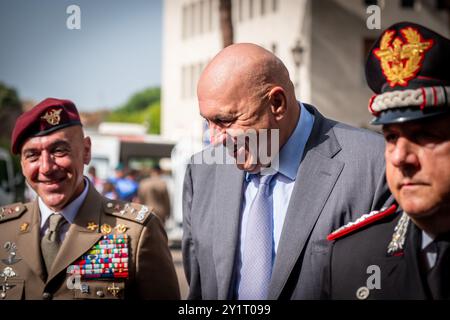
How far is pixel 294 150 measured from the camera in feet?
10.7

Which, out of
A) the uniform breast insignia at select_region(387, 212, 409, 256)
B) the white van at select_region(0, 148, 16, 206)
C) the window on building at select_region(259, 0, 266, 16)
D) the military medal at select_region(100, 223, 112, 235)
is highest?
the window on building at select_region(259, 0, 266, 16)

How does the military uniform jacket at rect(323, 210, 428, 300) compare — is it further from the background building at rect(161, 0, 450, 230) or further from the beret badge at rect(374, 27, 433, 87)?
the background building at rect(161, 0, 450, 230)

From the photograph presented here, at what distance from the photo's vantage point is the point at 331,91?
27016 millimetres

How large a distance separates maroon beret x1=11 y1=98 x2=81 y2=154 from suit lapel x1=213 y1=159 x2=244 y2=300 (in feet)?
2.75

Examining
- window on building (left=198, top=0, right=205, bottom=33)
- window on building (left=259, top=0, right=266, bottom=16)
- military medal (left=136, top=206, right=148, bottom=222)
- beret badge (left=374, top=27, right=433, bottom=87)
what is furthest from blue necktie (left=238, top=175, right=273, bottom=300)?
window on building (left=198, top=0, right=205, bottom=33)

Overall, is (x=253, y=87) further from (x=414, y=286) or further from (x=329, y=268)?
(x=414, y=286)

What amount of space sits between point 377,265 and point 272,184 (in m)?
0.95

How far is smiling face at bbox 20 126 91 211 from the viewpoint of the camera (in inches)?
132

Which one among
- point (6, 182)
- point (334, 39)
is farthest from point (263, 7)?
point (6, 182)

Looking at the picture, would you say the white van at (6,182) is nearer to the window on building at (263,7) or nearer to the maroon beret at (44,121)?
the window on building at (263,7)

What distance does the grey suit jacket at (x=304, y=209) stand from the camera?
2.96 m

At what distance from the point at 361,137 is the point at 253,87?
582 mm
